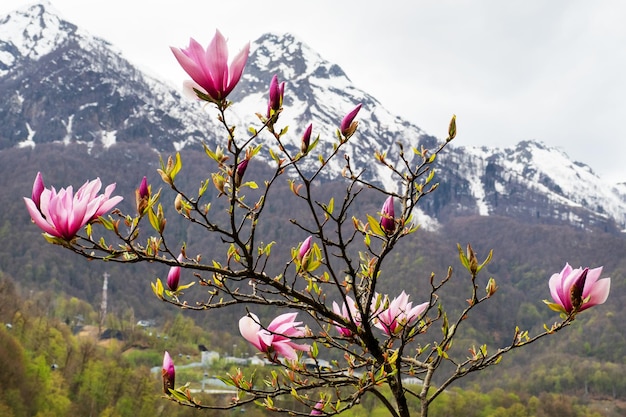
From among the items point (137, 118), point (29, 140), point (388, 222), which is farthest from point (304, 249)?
point (137, 118)

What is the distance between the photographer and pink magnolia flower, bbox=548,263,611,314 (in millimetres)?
1258

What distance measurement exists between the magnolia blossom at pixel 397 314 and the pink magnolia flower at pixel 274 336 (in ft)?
0.81

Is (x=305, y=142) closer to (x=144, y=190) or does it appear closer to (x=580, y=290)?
(x=144, y=190)

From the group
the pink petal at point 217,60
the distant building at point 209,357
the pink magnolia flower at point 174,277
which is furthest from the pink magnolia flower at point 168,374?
the distant building at point 209,357

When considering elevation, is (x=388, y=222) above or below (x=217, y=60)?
below

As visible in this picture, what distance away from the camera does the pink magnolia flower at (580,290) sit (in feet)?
4.13

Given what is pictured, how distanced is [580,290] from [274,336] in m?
0.73

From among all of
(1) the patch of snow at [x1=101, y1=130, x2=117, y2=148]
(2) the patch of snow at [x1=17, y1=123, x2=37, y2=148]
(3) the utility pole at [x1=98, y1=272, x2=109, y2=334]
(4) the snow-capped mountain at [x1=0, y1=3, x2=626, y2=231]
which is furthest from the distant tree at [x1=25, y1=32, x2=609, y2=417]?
(1) the patch of snow at [x1=101, y1=130, x2=117, y2=148]

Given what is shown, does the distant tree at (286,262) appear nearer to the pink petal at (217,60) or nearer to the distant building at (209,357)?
the pink petal at (217,60)

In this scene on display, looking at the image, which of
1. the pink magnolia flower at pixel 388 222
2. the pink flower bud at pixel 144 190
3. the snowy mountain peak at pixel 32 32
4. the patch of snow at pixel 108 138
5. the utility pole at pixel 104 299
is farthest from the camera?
the snowy mountain peak at pixel 32 32

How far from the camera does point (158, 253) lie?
3.84 ft

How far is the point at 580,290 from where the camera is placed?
125 centimetres

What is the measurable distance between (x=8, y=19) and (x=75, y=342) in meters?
181

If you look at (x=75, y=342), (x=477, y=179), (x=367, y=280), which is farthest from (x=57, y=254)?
(x=477, y=179)
